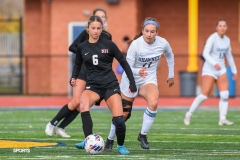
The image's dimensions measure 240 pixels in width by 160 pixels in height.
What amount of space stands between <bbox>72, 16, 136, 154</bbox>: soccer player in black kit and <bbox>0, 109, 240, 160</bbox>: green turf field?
1.35 feet

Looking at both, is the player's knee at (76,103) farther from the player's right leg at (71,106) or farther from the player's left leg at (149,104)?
the player's left leg at (149,104)

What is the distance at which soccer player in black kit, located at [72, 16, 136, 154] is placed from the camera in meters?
10.1

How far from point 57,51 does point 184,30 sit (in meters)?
4.51

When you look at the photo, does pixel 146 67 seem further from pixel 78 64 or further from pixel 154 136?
pixel 154 136

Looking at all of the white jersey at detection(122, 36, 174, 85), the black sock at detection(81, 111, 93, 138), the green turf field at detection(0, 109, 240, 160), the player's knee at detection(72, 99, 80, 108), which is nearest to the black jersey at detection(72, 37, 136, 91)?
the black sock at detection(81, 111, 93, 138)

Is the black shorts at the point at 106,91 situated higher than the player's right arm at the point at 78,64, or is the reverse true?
the player's right arm at the point at 78,64

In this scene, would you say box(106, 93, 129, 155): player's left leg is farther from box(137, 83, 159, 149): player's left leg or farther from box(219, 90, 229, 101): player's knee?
box(219, 90, 229, 101): player's knee

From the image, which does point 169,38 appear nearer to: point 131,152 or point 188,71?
point 188,71

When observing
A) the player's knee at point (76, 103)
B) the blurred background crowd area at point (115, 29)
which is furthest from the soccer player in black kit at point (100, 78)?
the blurred background crowd area at point (115, 29)

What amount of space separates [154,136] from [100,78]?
9.20 ft

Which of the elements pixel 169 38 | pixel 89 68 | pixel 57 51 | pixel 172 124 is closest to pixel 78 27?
pixel 57 51

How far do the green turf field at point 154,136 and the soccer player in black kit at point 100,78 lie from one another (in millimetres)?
412

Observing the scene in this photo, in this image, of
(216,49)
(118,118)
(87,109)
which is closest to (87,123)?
(87,109)

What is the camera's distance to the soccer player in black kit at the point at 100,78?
1008 centimetres
